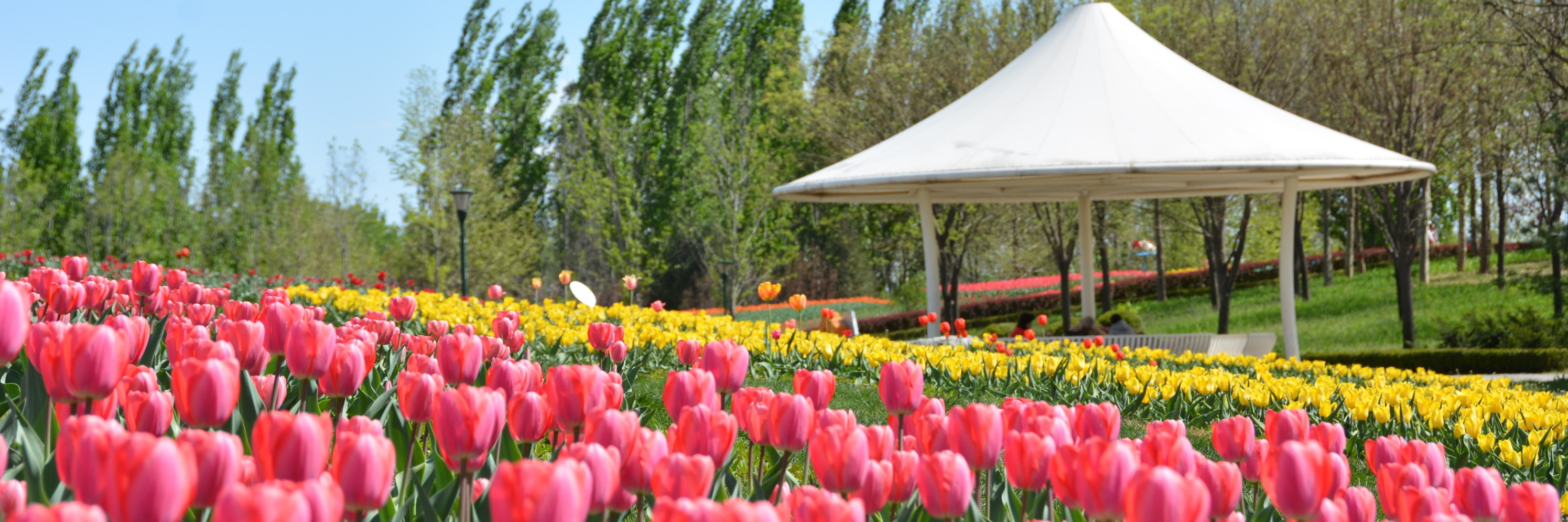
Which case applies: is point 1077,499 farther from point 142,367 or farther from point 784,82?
point 784,82

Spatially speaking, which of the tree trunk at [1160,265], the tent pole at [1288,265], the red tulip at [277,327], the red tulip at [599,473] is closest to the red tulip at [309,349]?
the red tulip at [277,327]

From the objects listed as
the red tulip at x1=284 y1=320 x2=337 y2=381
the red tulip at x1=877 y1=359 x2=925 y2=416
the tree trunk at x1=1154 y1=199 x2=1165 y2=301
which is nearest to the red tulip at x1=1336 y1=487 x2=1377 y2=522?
the red tulip at x1=877 y1=359 x2=925 y2=416

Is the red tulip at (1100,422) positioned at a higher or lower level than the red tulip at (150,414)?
lower

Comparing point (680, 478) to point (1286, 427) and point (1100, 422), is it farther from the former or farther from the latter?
point (1286, 427)

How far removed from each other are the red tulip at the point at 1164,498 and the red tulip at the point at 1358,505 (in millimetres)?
381

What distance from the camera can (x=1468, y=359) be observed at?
15.3 m

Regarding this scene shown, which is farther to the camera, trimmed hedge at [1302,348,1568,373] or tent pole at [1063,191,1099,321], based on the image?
tent pole at [1063,191,1099,321]

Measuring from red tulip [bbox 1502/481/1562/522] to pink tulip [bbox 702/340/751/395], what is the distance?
128 cm

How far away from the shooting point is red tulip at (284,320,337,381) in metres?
1.84

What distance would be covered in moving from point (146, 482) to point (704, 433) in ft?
2.35

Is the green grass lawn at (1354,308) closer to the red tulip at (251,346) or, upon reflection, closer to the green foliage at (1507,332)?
the green foliage at (1507,332)

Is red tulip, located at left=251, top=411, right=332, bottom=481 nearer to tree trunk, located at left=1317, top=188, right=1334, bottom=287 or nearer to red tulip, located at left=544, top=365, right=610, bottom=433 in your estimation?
red tulip, located at left=544, top=365, right=610, bottom=433

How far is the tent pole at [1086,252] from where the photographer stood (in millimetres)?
15805

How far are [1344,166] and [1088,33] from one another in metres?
3.67
